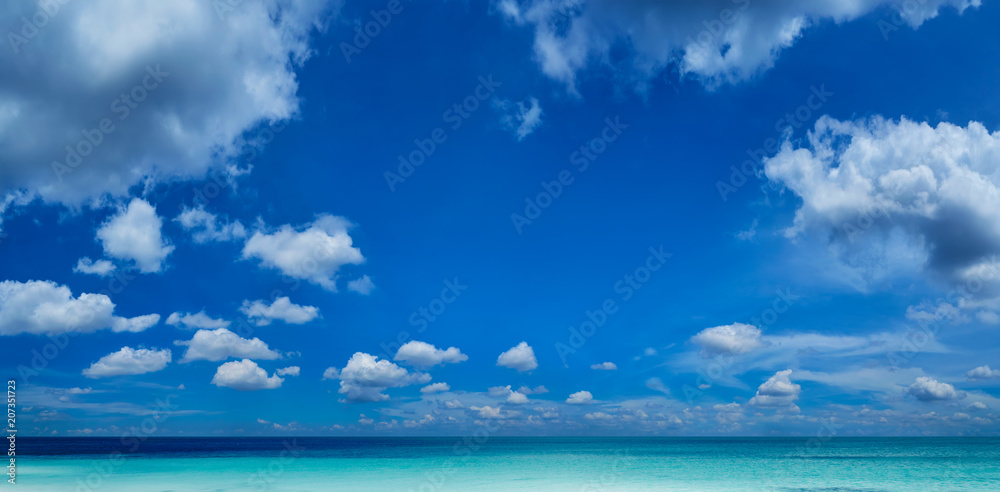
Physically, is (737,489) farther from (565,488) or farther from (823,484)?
(565,488)

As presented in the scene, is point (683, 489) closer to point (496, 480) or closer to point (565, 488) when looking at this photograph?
point (565, 488)

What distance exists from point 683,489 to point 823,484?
6.72 meters

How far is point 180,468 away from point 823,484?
111 ft

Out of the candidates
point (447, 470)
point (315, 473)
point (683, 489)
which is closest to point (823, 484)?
point (683, 489)

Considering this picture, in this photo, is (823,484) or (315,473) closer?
(823,484)

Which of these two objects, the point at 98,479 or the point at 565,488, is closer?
the point at 565,488

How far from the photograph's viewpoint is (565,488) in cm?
2316

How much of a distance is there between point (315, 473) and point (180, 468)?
29.6 ft

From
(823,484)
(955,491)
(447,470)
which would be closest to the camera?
(955,491)

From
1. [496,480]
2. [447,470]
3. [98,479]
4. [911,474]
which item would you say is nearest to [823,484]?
[911,474]

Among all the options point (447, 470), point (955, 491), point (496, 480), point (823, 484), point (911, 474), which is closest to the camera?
point (955, 491)

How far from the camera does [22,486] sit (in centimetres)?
2300

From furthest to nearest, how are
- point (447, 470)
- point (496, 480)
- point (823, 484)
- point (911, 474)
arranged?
1. point (447, 470)
2. point (911, 474)
3. point (496, 480)
4. point (823, 484)

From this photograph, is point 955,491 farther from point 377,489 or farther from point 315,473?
point 315,473
